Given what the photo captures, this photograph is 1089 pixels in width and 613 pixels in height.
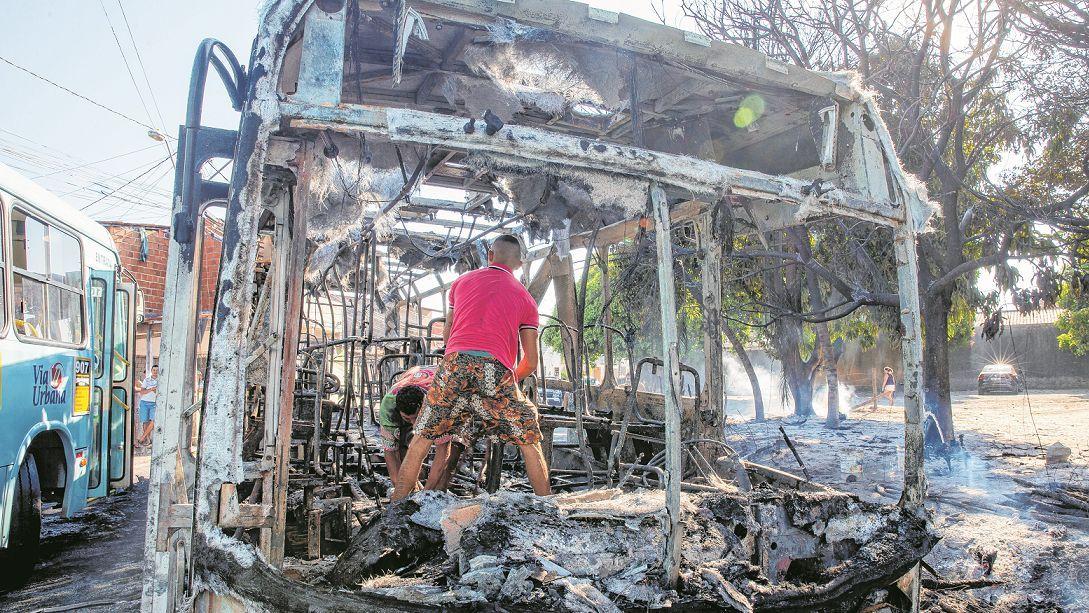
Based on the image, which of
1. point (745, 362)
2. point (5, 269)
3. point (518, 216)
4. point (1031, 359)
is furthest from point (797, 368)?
point (1031, 359)

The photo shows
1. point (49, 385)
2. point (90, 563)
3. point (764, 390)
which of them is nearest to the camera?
point (49, 385)

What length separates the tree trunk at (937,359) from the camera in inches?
395

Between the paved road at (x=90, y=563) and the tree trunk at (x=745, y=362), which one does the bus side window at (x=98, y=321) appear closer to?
the paved road at (x=90, y=563)

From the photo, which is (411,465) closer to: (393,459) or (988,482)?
(393,459)

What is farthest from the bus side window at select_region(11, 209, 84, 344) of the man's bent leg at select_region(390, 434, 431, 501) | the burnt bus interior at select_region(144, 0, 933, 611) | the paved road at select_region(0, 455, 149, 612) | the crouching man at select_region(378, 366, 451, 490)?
the man's bent leg at select_region(390, 434, 431, 501)

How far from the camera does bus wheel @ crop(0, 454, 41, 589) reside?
4906 millimetres

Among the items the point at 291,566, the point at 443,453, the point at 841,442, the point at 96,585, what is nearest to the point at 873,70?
the point at 841,442

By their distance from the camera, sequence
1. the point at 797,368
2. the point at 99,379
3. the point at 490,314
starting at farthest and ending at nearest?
the point at 797,368
the point at 99,379
the point at 490,314

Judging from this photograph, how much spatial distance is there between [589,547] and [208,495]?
149 cm

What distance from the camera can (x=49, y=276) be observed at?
5.41 m

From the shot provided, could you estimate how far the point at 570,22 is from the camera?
305 cm

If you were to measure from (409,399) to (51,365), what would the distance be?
3242mm

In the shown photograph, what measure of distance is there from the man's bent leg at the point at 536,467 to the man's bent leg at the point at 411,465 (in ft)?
1.78

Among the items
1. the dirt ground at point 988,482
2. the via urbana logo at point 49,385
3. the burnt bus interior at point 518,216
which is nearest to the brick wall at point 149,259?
the via urbana logo at point 49,385
